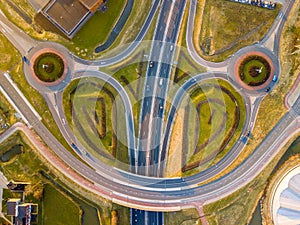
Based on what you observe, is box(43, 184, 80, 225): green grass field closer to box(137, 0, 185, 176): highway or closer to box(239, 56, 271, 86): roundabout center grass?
box(137, 0, 185, 176): highway

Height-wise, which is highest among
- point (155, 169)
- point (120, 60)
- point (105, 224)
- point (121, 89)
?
point (120, 60)

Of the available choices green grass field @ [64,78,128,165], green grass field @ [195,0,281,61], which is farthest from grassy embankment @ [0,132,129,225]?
green grass field @ [195,0,281,61]

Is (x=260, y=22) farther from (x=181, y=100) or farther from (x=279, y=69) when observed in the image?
(x=181, y=100)

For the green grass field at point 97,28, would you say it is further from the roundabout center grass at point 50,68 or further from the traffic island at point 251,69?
the traffic island at point 251,69

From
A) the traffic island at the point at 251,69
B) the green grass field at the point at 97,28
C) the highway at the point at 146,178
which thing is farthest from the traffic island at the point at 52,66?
the traffic island at the point at 251,69

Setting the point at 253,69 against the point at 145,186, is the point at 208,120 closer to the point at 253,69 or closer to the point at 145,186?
the point at 253,69

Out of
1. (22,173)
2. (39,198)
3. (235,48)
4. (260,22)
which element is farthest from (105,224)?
(260,22)
